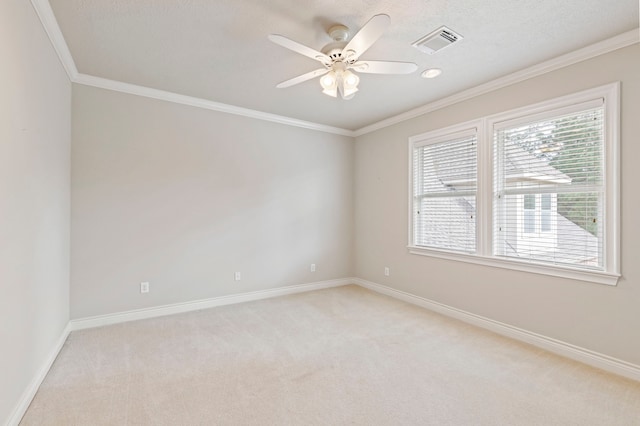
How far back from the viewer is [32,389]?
1.98 meters

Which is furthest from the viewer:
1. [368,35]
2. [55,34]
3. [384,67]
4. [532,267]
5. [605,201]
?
[532,267]

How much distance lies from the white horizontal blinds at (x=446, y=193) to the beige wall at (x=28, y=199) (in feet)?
12.8

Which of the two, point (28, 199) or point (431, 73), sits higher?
point (431, 73)

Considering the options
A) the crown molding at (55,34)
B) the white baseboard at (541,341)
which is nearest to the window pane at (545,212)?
the white baseboard at (541,341)

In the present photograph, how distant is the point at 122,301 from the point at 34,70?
2.37 m

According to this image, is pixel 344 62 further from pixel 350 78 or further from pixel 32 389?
pixel 32 389

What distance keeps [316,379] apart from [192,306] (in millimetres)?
2188

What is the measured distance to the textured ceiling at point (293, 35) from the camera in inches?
80.7

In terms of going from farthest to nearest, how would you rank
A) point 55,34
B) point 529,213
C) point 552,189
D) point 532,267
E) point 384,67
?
point 529,213 → point 532,267 → point 552,189 → point 55,34 → point 384,67

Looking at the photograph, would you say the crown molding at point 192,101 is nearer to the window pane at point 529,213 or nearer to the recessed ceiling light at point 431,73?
the recessed ceiling light at point 431,73

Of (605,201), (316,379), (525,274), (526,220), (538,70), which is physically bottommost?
(316,379)

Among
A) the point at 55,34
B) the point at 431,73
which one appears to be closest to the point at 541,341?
the point at 431,73

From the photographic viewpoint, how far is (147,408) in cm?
A: 190

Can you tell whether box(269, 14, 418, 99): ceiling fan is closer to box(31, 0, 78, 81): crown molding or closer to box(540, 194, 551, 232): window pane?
box(31, 0, 78, 81): crown molding
